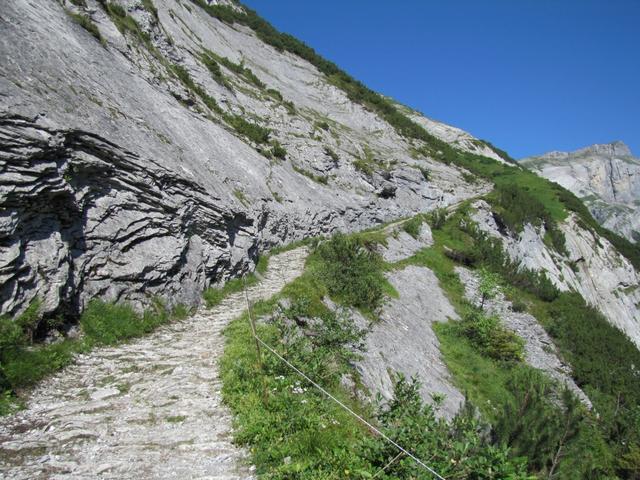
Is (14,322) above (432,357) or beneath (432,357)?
beneath

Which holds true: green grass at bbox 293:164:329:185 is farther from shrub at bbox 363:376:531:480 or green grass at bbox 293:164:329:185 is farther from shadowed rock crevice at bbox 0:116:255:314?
shrub at bbox 363:376:531:480

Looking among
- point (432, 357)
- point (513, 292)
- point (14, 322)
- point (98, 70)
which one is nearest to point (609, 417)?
point (432, 357)

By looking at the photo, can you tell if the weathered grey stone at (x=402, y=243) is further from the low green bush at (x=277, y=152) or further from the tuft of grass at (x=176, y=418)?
the tuft of grass at (x=176, y=418)

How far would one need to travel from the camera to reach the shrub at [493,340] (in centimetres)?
1708

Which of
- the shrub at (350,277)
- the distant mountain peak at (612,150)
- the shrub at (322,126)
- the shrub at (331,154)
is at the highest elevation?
the distant mountain peak at (612,150)

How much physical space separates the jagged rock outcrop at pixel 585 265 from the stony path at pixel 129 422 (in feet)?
107

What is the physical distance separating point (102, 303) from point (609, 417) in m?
19.1

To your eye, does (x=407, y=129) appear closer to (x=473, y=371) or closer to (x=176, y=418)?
(x=473, y=371)

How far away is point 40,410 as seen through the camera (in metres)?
5.93

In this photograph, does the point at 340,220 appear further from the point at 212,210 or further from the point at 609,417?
the point at 609,417

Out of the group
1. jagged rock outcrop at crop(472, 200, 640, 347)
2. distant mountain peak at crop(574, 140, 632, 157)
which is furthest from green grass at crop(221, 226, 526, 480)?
distant mountain peak at crop(574, 140, 632, 157)

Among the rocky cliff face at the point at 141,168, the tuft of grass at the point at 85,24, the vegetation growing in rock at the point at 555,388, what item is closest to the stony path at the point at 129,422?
the rocky cliff face at the point at 141,168

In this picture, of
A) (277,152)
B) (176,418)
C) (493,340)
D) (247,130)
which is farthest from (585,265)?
(176,418)

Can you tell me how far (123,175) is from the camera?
419 inches
